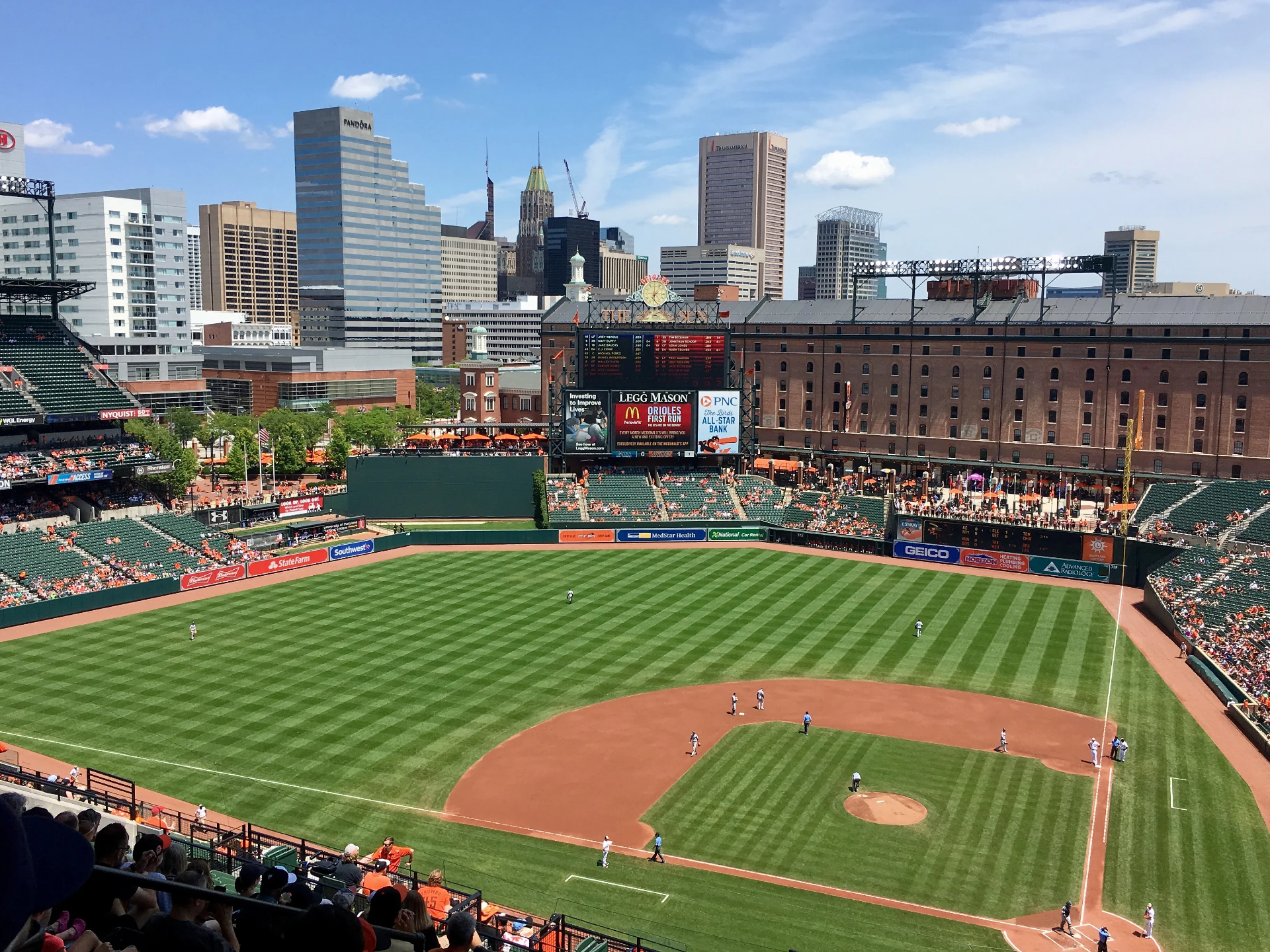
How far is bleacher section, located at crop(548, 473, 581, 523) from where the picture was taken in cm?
8475

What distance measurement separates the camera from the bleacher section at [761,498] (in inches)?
3401

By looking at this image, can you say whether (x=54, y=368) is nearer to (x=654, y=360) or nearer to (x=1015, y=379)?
(x=654, y=360)

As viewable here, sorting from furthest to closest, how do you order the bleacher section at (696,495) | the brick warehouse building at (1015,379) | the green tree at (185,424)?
1. the green tree at (185,424)
2. the bleacher section at (696,495)
3. the brick warehouse building at (1015,379)

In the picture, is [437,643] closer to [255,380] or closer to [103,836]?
[103,836]

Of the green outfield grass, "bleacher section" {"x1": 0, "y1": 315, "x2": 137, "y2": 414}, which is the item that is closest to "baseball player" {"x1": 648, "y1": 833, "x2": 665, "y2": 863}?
the green outfield grass

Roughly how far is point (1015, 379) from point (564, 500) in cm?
4440

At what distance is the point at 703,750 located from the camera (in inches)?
1638

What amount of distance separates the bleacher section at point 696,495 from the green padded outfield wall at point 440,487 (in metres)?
11.8

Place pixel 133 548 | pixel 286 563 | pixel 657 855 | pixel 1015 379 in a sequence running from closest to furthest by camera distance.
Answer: pixel 657 855, pixel 133 548, pixel 286 563, pixel 1015 379

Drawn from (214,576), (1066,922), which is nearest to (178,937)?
(1066,922)

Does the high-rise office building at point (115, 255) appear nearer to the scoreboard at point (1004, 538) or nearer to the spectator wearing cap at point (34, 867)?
the scoreboard at point (1004, 538)

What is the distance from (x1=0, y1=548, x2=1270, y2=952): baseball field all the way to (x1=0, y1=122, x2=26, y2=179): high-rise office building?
56827 mm

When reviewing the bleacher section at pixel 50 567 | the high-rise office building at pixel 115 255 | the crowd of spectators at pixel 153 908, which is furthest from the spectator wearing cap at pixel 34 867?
the high-rise office building at pixel 115 255

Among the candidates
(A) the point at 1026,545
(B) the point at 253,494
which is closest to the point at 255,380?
(B) the point at 253,494
